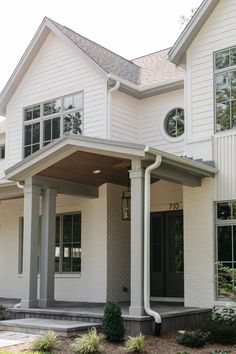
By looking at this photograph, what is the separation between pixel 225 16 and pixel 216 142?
9.45ft

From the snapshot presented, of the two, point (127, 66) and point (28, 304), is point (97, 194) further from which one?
point (127, 66)

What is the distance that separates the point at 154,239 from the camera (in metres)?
14.8

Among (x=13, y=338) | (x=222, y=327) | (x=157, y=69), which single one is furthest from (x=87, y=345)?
(x=157, y=69)

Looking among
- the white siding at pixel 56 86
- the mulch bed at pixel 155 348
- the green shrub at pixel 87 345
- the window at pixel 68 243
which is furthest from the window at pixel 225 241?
the window at pixel 68 243

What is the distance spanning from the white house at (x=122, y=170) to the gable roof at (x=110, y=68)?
1.9 inches

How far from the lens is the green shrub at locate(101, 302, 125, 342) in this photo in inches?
374

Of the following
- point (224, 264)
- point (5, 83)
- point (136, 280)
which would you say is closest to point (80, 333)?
point (136, 280)

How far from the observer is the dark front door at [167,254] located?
558 inches

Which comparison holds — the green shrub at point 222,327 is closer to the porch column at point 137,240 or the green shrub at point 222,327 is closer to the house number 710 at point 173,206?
the porch column at point 137,240

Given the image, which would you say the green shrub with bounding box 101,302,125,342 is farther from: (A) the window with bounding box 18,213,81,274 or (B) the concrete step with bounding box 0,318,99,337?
(A) the window with bounding box 18,213,81,274

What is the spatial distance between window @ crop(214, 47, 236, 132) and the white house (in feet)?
0.10

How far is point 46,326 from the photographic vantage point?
33.5 ft

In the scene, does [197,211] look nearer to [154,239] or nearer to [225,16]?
[154,239]

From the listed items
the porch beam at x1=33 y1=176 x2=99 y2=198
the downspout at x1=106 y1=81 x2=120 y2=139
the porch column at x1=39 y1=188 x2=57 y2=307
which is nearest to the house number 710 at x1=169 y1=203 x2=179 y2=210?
the porch beam at x1=33 y1=176 x2=99 y2=198
